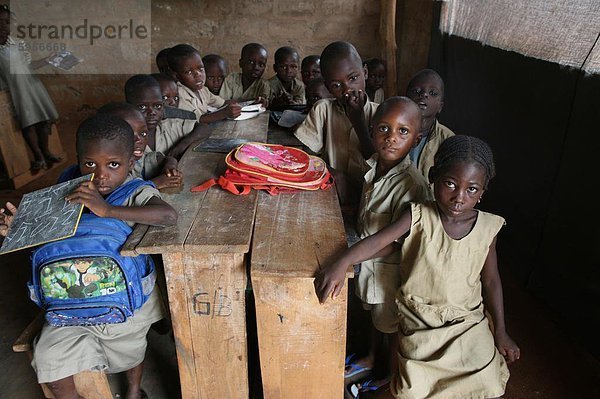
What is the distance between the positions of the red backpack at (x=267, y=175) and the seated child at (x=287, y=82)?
179cm

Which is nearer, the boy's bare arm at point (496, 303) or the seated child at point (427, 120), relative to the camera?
the boy's bare arm at point (496, 303)

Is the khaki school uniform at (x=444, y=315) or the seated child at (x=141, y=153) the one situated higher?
the seated child at (x=141, y=153)

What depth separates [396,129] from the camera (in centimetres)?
178

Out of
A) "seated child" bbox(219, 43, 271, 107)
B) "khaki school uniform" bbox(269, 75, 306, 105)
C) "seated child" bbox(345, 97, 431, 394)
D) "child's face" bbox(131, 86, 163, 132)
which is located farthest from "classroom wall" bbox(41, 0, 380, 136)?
"seated child" bbox(345, 97, 431, 394)

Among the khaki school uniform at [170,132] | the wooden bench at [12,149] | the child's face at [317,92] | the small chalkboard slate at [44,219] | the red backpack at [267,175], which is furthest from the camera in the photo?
the wooden bench at [12,149]

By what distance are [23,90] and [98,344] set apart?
3.71m

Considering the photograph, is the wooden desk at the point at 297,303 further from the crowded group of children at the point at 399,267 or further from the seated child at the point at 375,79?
the seated child at the point at 375,79

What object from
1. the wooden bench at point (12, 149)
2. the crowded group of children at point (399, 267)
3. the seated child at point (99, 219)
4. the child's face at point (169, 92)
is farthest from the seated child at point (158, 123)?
the wooden bench at point (12, 149)

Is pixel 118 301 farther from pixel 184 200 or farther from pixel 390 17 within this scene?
pixel 390 17

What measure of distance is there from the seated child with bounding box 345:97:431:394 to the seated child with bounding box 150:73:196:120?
140 centimetres

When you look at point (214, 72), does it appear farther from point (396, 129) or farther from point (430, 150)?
point (396, 129)

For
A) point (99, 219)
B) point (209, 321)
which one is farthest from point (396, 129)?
point (99, 219)

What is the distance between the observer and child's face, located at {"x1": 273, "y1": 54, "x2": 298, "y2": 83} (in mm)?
3869

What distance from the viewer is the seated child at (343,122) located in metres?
2.29
